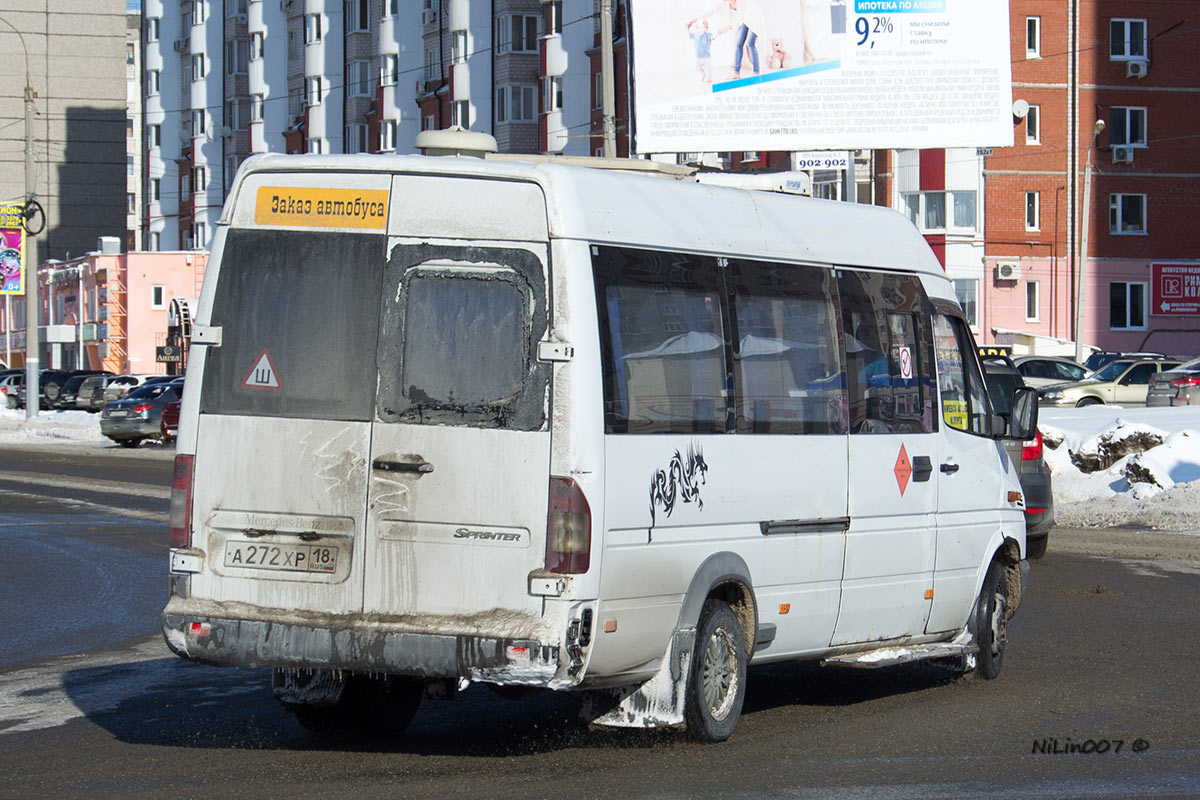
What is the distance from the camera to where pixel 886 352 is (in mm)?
9094

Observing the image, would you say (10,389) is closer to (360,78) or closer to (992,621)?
(360,78)

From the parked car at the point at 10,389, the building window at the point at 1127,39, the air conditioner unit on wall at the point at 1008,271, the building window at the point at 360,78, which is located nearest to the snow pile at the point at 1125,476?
the air conditioner unit on wall at the point at 1008,271

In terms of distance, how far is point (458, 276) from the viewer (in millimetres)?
7227

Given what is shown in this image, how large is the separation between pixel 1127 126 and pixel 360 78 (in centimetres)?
3642

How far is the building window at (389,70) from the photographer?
79.4m

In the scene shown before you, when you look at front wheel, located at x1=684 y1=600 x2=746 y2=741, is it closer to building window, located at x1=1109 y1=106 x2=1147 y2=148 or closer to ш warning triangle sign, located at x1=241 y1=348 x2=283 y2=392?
ш warning triangle sign, located at x1=241 y1=348 x2=283 y2=392

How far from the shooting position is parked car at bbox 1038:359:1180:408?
41906 millimetres

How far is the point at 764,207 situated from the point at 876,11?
25.4 metres

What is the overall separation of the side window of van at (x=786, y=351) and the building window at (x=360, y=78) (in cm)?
7538

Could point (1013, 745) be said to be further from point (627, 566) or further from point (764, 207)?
point (764, 207)

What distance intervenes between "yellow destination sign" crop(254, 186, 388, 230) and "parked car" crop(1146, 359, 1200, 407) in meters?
34.5

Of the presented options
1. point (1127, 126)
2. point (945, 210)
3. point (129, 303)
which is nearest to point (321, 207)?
point (945, 210)

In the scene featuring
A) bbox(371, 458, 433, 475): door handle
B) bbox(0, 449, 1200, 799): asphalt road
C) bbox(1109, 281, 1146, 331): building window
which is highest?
bbox(1109, 281, 1146, 331): building window

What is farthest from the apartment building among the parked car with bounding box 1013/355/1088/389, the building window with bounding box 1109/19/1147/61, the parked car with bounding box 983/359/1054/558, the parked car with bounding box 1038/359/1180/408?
the parked car with bounding box 983/359/1054/558
